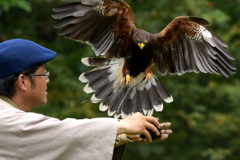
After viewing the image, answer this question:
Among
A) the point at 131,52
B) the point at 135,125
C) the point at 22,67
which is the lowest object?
the point at 135,125

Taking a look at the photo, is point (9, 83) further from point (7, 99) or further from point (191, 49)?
point (191, 49)

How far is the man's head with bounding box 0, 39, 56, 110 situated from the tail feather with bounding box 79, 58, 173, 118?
4.63ft

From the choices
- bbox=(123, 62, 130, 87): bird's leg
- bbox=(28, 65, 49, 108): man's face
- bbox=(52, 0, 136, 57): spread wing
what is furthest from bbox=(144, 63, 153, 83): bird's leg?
bbox=(28, 65, 49, 108): man's face

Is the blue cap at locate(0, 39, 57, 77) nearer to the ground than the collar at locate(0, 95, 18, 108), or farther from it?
farther from it

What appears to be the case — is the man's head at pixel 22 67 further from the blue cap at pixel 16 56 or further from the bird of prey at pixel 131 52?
the bird of prey at pixel 131 52

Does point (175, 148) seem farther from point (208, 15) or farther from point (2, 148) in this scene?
point (2, 148)

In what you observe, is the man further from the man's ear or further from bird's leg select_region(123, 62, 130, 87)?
bird's leg select_region(123, 62, 130, 87)

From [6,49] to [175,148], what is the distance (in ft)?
22.6

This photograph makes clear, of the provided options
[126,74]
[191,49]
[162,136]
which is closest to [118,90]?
[126,74]

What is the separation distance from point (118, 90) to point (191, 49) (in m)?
0.88

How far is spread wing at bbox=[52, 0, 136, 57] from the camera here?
3244mm

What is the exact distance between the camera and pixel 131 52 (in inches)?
Answer: 146

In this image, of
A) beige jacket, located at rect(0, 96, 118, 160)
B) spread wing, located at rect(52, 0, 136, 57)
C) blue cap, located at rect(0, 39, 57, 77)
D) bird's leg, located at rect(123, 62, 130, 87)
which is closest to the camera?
beige jacket, located at rect(0, 96, 118, 160)

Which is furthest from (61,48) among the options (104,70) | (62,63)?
(104,70)
